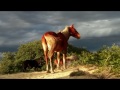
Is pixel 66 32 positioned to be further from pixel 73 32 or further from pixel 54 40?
pixel 54 40

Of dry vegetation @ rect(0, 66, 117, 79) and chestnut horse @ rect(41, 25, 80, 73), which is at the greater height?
chestnut horse @ rect(41, 25, 80, 73)

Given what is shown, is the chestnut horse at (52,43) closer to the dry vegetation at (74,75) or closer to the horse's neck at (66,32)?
the horse's neck at (66,32)

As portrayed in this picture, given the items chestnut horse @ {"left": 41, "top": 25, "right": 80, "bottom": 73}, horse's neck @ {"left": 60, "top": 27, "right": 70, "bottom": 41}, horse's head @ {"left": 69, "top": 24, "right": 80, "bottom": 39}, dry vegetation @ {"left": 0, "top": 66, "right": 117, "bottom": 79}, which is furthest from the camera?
horse's head @ {"left": 69, "top": 24, "right": 80, "bottom": 39}

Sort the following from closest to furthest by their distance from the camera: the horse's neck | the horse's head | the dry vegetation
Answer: the dry vegetation → the horse's neck → the horse's head

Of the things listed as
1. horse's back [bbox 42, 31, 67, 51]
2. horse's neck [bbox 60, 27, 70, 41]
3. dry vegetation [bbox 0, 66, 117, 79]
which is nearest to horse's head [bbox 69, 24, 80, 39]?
horse's neck [bbox 60, 27, 70, 41]

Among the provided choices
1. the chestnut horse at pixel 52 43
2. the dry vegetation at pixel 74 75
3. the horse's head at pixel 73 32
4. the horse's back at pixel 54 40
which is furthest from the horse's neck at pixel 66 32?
the dry vegetation at pixel 74 75

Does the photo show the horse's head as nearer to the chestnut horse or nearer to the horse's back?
the chestnut horse
